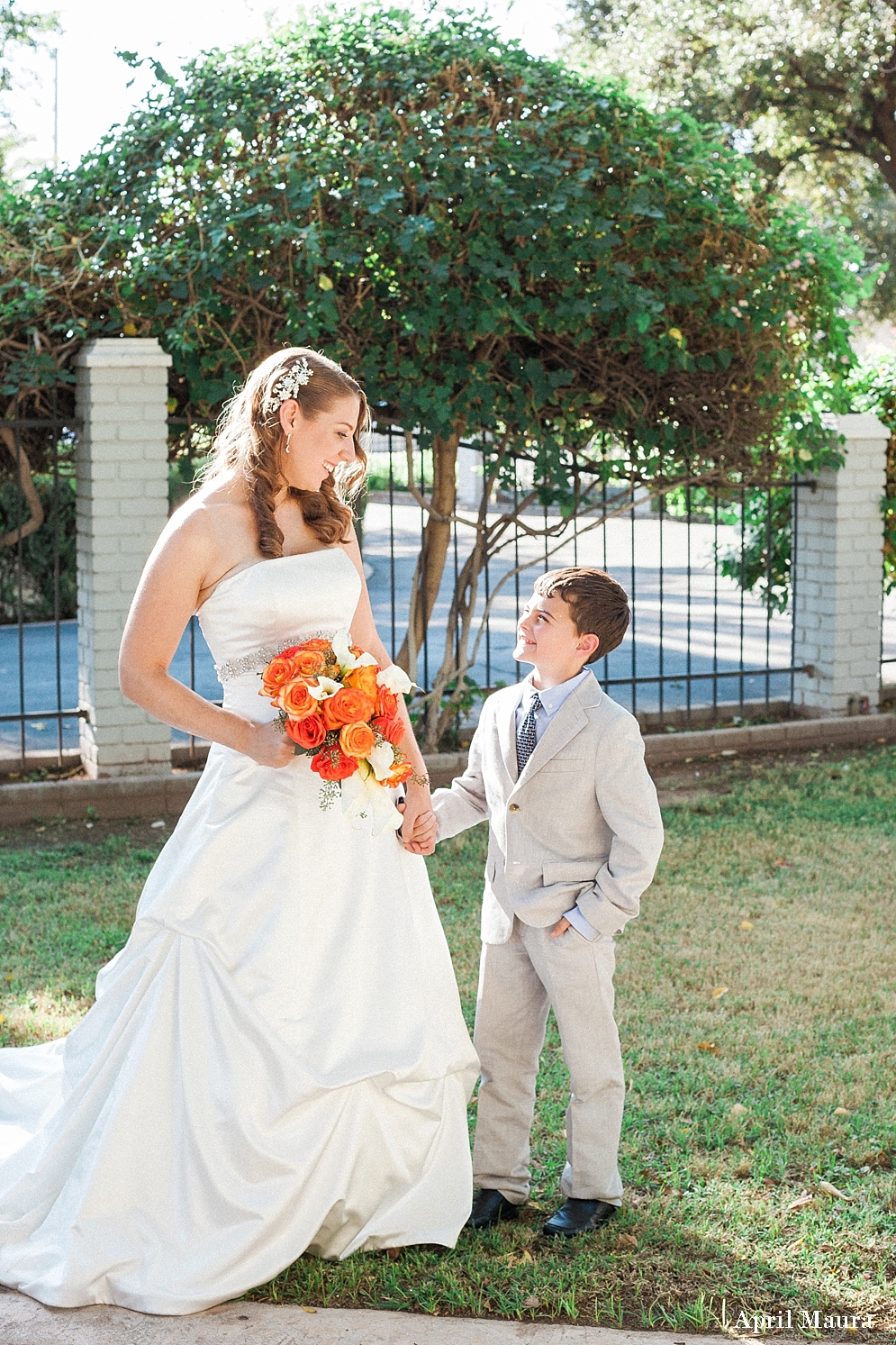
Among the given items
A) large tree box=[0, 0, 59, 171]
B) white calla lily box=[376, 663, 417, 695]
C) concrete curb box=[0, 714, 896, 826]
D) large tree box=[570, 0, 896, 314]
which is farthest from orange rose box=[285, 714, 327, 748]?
large tree box=[0, 0, 59, 171]

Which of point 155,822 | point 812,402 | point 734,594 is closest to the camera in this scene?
point 155,822

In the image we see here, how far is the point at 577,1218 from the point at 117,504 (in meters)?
5.01

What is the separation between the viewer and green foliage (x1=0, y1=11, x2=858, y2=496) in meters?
7.26

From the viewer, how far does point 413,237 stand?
702 cm

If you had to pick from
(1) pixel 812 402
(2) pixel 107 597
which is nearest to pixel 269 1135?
(2) pixel 107 597

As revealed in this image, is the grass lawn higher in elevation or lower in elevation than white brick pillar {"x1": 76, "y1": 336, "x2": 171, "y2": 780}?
lower

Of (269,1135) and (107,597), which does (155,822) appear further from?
(269,1135)

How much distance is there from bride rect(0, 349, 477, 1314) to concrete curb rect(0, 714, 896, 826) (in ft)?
13.2

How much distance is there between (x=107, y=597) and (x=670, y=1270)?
5092mm

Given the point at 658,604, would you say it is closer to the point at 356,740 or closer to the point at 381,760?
the point at 381,760

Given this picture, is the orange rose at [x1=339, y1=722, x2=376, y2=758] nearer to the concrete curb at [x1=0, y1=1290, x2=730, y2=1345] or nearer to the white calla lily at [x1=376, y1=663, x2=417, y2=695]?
the white calla lily at [x1=376, y1=663, x2=417, y2=695]

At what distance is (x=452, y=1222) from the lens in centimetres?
321

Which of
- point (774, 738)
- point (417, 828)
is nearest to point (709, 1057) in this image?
point (417, 828)

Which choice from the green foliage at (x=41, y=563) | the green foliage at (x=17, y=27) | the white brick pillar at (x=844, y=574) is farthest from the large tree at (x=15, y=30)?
the white brick pillar at (x=844, y=574)
